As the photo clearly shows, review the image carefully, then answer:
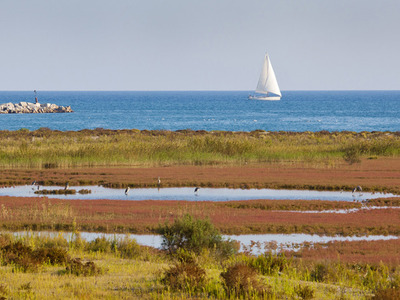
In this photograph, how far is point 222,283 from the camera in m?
11.0

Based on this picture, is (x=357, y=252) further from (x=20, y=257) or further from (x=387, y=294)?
(x=20, y=257)

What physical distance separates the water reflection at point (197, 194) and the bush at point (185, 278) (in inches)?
653

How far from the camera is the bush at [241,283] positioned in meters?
Answer: 10.6

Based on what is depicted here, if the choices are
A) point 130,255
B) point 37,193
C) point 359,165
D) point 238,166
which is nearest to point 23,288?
point 130,255

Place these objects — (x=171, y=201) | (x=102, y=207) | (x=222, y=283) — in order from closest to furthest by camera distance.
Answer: (x=222, y=283)
(x=102, y=207)
(x=171, y=201)

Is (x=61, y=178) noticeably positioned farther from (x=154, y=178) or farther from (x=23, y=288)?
(x=23, y=288)

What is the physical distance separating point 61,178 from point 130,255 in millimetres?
19557

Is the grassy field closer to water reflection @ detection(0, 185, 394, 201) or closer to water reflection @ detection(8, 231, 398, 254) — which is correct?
water reflection @ detection(8, 231, 398, 254)

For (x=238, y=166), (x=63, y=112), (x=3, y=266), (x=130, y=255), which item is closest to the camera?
(x=3, y=266)

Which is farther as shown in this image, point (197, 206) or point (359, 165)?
point (359, 165)

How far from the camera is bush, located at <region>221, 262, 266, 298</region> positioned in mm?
10594

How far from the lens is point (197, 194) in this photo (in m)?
29.9

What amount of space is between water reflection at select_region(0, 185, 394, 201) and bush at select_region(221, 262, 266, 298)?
17.1 metres

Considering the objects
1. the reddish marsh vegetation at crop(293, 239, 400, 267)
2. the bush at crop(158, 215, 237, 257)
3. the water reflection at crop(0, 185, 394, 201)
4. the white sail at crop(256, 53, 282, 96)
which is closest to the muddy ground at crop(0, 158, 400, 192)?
the water reflection at crop(0, 185, 394, 201)
